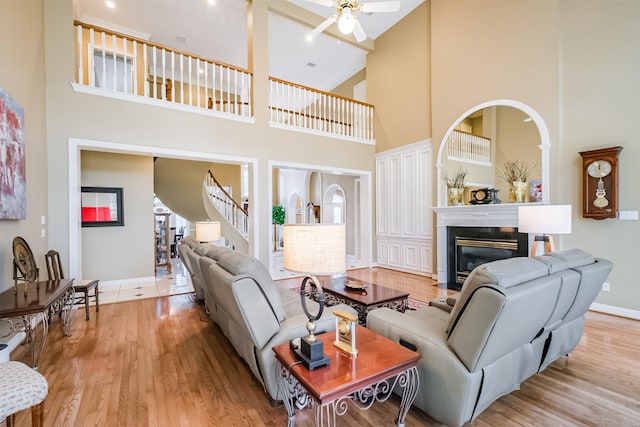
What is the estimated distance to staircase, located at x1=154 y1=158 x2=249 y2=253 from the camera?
734 cm

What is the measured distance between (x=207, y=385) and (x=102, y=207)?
465 centimetres

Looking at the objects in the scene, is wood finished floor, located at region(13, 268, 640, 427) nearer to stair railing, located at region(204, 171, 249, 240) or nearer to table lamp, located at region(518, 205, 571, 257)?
table lamp, located at region(518, 205, 571, 257)

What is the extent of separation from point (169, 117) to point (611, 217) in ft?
21.0

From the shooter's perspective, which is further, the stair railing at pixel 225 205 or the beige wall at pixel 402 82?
the stair railing at pixel 225 205

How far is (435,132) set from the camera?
560cm

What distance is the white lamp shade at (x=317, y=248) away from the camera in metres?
1.48

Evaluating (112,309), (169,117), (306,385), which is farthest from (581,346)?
(169,117)

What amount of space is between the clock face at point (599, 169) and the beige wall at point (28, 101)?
6516mm

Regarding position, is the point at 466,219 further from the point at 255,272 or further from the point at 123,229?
the point at 123,229

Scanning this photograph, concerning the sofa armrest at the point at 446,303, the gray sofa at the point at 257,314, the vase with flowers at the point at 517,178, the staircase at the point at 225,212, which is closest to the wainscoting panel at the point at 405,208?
the vase with flowers at the point at 517,178

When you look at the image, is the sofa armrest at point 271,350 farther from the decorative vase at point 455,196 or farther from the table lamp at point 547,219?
the decorative vase at point 455,196

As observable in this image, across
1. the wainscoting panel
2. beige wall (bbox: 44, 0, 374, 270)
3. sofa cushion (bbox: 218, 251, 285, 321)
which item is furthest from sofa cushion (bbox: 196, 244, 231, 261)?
the wainscoting panel

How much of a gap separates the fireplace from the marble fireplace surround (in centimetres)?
7

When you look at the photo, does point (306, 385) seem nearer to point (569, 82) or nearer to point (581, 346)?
point (581, 346)
